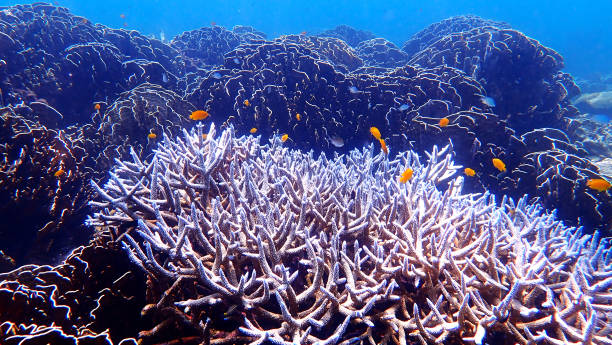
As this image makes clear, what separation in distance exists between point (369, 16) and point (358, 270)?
8147 centimetres

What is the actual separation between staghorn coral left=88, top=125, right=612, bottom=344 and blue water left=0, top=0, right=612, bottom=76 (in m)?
51.9

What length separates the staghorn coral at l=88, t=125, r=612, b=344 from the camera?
6.33 feet

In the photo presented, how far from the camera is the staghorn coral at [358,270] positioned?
76.0 inches

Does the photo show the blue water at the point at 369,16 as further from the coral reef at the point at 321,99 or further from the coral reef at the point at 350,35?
the coral reef at the point at 321,99

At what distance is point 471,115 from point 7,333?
24.8ft

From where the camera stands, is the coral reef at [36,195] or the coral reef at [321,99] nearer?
the coral reef at [36,195]

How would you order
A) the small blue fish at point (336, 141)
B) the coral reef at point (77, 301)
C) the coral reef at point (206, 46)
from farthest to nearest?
the coral reef at point (206, 46), the small blue fish at point (336, 141), the coral reef at point (77, 301)

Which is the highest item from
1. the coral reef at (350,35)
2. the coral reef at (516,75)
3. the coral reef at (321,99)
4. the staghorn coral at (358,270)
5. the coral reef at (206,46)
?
the coral reef at (350,35)

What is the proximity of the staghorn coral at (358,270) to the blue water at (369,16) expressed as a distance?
5195 centimetres

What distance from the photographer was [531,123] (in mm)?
9625

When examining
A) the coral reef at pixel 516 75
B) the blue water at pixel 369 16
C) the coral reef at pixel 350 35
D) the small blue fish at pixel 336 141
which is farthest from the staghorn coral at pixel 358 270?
the blue water at pixel 369 16

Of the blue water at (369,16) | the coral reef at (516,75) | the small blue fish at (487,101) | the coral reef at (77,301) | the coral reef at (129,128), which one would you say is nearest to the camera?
the coral reef at (77,301)

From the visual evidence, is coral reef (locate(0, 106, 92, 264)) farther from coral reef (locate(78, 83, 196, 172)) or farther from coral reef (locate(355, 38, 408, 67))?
coral reef (locate(355, 38, 408, 67))

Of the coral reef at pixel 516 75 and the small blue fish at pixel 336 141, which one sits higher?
the coral reef at pixel 516 75
